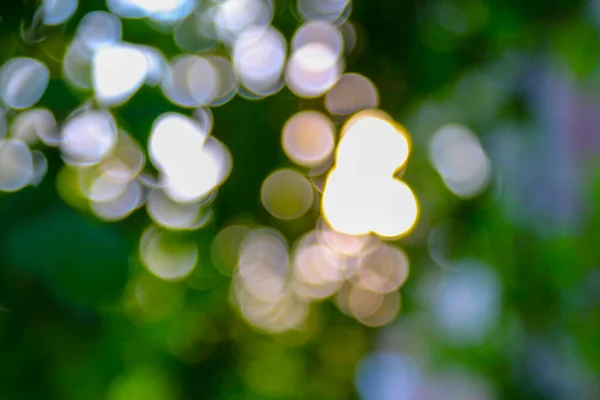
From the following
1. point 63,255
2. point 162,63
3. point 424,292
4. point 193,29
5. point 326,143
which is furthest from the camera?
point 424,292

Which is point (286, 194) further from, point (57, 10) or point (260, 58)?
point (57, 10)

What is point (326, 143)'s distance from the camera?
708mm

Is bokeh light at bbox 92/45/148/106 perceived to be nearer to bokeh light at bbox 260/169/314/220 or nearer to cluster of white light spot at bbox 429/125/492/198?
bokeh light at bbox 260/169/314/220

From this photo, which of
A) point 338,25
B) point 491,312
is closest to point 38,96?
point 338,25

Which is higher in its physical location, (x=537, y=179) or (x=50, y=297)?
(x=50, y=297)

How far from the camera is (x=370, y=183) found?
742 millimetres

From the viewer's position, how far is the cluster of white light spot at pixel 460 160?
0.74m

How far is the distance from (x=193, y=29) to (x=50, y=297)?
0.33 meters

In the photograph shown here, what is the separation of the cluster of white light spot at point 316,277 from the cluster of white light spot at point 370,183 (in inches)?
2.4

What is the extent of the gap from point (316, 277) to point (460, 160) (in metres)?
0.28

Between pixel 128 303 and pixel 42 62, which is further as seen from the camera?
pixel 128 303

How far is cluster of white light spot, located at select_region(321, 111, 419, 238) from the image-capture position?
687mm

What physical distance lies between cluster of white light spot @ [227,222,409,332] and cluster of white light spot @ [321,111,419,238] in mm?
60

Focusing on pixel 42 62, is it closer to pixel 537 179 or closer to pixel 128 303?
pixel 128 303
